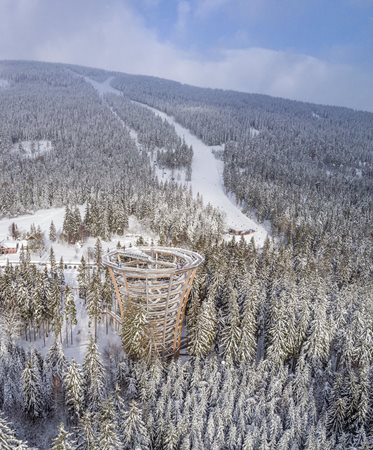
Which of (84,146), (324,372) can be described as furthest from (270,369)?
(84,146)

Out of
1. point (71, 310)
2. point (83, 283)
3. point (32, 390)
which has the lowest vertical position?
point (32, 390)

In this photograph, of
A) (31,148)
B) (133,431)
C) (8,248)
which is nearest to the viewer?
(133,431)

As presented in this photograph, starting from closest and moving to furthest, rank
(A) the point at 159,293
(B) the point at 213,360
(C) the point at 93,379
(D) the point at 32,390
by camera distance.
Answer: (D) the point at 32,390 → (C) the point at 93,379 → (B) the point at 213,360 → (A) the point at 159,293

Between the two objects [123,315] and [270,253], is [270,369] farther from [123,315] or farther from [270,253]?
[270,253]

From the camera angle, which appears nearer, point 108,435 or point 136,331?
point 108,435

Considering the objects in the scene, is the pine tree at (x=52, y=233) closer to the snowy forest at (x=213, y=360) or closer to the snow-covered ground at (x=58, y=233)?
the snowy forest at (x=213, y=360)

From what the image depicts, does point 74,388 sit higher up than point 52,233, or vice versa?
point 52,233

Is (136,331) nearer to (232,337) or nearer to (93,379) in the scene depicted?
(93,379)

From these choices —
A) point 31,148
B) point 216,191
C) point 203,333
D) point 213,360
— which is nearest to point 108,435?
point 213,360

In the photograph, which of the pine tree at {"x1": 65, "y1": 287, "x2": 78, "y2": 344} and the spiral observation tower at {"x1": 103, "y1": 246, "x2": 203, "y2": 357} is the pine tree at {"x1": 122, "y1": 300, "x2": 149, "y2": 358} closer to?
the spiral observation tower at {"x1": 103, "y1": 246, "x2": 203, "y2": 357}
